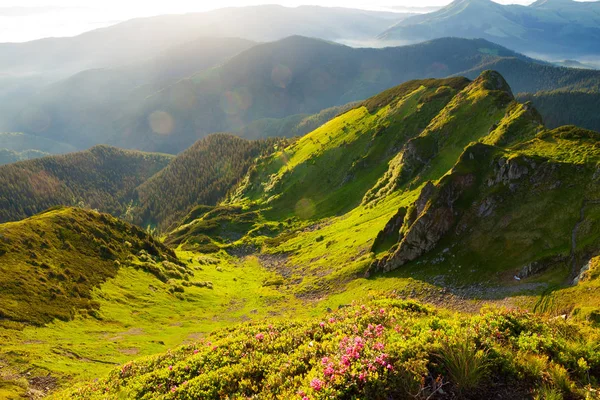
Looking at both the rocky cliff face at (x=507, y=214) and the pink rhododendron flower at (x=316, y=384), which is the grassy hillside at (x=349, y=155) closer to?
the rocky cliff face at (x=507, y=214)

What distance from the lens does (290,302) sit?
55.4 meters

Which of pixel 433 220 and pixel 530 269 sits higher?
pixel 433 220

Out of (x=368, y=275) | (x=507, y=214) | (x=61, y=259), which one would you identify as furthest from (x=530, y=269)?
(x=61, y=259)

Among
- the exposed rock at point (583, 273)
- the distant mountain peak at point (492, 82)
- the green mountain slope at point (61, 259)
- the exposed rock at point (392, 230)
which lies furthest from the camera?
the distant mountain peak at point (492, 82)

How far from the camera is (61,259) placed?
54.7 metres

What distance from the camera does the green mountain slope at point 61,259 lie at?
41.7 m

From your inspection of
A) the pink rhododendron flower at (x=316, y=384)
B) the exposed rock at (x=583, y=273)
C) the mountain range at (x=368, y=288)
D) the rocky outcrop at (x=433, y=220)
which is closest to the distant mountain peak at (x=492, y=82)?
the mountain range at (x=368, y=288)

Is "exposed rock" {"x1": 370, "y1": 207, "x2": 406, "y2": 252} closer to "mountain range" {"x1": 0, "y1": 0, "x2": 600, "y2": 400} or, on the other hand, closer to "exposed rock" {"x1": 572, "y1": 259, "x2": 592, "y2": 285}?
"mountain range" {"x1": 0, "y1": 0, "x2": 600, "y2": 400}

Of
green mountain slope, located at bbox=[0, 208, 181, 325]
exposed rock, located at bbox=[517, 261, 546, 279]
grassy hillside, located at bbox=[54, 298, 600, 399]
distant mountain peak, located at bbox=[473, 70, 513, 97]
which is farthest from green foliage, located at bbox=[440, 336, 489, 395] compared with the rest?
distant mountain peak, located at bbox=[473, 70, 513, 97]

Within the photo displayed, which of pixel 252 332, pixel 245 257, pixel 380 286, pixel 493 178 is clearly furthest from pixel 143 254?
pixel 493 178

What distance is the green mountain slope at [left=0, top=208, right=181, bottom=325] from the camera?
41688mm

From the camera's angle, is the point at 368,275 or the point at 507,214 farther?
the point at 368,275

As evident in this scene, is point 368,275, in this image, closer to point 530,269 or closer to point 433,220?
point 433,220

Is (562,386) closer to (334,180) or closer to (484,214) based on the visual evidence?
(484,214)
